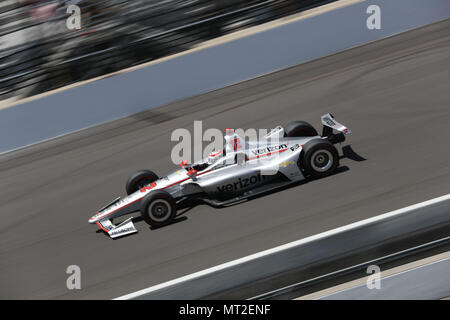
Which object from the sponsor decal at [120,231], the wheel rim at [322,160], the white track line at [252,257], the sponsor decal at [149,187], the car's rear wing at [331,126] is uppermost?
the car's rear wing at [331,126]

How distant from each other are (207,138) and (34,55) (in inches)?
186

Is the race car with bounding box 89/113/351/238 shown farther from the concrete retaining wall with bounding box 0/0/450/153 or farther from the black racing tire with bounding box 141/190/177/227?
the concrete retaining wall with bounding box 0/0/450/153

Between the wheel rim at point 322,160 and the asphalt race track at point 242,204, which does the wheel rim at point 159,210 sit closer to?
the asphalt race track at point 242,204

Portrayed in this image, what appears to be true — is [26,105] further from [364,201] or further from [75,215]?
[364,201]

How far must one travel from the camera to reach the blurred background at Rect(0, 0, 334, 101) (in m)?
12.7

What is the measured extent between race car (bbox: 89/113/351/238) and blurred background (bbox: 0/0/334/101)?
543cm

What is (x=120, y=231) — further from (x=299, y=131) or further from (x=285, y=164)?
(x=299, y=131)

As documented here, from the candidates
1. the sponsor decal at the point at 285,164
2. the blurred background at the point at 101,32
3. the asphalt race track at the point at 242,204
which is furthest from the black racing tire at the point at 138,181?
the blurred background at the point at 101,32

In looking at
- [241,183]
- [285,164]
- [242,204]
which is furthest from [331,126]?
[242,204]

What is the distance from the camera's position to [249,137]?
1030 centimetres

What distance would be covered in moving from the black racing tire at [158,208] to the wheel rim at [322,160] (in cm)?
198

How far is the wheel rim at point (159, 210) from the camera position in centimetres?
764
